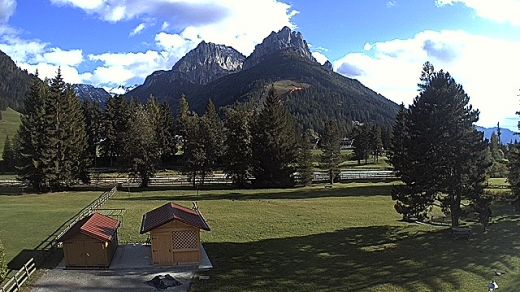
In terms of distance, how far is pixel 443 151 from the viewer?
31.2 m

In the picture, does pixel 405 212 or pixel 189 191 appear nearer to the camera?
pixel 405 212

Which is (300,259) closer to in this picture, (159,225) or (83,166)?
(159,225)

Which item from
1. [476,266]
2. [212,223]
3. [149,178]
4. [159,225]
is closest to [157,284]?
[159,225]

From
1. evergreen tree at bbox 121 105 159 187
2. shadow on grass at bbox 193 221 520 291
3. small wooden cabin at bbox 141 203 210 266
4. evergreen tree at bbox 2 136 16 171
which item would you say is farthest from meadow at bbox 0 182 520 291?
evergreen tree at bbox 2 136 16 171

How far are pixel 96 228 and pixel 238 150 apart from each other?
3853cm

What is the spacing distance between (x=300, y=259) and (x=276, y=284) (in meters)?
4.56

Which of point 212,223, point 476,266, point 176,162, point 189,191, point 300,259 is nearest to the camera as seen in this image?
point 476,266

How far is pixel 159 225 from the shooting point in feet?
82.3

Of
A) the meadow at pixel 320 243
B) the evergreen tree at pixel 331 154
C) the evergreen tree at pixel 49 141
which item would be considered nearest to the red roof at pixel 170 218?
the meadow at pixel 320 243

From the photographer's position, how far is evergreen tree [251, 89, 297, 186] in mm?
63250

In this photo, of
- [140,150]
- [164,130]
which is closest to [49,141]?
[140,150]

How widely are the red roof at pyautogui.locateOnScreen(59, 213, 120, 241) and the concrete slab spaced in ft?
5.33

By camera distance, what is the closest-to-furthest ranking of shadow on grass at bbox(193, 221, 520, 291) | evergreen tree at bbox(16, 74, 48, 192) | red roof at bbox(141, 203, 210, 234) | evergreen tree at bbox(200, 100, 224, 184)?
shadow on grass at bbox(193, 221, 520, 291), red roof at bbox(141, 203, 210, 234), evergreen tree at bbox(16, 74, 48, 192), evergreen tree at bbox(200, 100, 224, 184)

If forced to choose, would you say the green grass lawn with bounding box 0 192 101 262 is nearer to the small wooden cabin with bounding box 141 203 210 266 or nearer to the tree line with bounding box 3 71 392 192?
the tree line with bounding box 3 71 392 192
